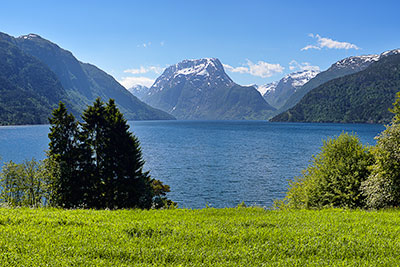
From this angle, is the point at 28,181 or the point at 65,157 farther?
the point at 65,157

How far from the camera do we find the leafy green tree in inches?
902

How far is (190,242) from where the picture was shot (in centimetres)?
1015

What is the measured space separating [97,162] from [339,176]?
27.5 m

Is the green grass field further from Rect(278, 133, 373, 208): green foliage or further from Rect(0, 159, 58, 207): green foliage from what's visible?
Rect(0, 159, 58, 207): green foliage

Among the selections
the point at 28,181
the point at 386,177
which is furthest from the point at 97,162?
the point at 386,177

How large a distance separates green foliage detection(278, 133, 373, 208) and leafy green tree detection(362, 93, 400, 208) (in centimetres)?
203

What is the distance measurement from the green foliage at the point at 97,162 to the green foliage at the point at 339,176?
56.0 feet

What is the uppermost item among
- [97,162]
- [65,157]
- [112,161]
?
[65,157]

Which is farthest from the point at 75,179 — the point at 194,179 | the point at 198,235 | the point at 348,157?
the point at 194,179

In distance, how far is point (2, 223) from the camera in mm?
A: 11773

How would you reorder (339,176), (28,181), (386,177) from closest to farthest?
(386,177), (339,176), (28,181)

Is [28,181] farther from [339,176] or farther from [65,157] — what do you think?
[339,176]

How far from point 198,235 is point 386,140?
2125cm

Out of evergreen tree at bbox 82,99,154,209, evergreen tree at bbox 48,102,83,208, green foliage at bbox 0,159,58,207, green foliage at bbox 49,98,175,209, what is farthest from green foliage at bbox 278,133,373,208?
green foliage at bbox 0,159,58,207
